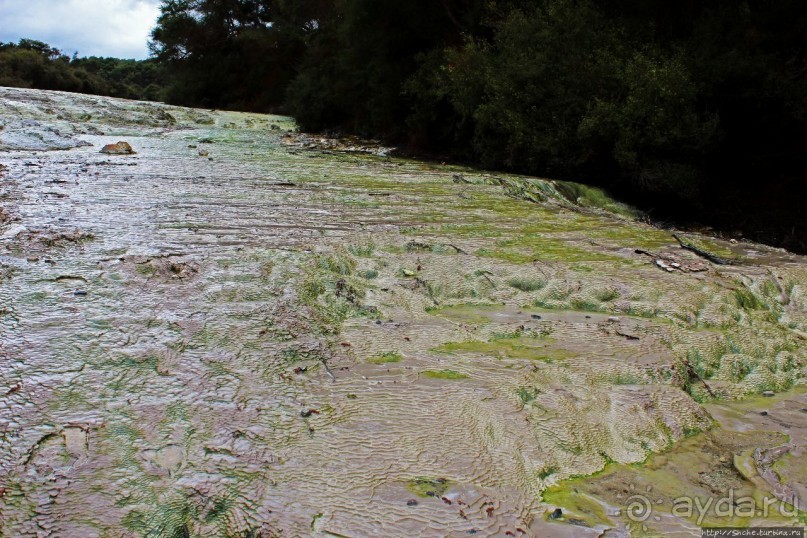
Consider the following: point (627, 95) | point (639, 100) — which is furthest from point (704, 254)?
point (627, 95)

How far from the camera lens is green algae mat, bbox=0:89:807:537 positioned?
205 centimetres

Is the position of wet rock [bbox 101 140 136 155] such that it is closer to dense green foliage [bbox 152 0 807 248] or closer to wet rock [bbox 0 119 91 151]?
wet rock [bbox 0 119 91 151]

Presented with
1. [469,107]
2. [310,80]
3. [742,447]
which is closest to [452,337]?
[742,447]

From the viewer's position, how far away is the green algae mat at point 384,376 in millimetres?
2049

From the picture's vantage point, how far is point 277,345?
308cm

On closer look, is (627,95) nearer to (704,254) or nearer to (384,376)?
(704,254)

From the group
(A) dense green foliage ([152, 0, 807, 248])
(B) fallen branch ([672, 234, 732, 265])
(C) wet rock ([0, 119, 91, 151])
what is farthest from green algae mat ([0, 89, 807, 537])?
(C) wet rock ([0, 119, 91, 151])

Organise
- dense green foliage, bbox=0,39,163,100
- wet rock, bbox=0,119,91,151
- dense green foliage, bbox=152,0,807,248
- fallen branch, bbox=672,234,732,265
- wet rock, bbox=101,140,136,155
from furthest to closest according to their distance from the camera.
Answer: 1. dense green foliage, bbox=0,39,163,100
2. wet rock, bbox=0,119,91,151
3. wet rock, bbox=101,140,136,155
4. dense green foliage, bbox=152,0,807,248
5. fallen branch, bbox=672,234,732,265

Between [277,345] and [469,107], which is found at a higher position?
[469,107]

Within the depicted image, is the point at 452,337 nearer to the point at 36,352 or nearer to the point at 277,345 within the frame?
the point at 277,345

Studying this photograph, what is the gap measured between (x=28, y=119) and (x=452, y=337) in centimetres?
1208

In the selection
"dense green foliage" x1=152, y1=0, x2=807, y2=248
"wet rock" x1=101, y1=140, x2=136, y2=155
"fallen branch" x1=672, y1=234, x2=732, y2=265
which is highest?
"dense green foliage" x1=152, y1=0, x2=807, y2=248

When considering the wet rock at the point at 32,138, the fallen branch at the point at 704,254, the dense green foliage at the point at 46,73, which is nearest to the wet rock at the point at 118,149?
the wet rock at the point at 32,138

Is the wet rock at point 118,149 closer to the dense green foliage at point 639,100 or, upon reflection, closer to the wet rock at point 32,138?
the wet rock at point 32,138
